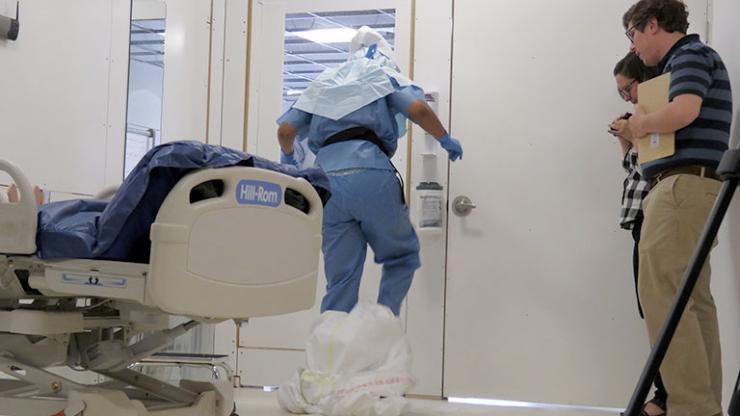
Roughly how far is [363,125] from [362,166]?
186mm

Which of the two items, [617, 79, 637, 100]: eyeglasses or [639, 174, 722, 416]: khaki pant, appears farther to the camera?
[617, 79, 637, 100]: eyeglasses

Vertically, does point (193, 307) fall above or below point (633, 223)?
below

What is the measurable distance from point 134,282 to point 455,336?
2451mm

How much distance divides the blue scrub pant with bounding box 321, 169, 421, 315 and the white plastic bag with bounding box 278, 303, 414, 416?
0.11m

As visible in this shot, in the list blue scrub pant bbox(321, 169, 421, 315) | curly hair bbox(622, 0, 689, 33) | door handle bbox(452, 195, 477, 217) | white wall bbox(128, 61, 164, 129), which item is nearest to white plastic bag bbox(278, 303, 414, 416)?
blue scrub pant bbox(321, 169, 421, 315)

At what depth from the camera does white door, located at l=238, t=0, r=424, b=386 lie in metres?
4.20

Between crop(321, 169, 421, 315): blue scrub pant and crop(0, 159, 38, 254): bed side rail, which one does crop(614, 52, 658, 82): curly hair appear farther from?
crop(0, 159, 38, 254): bed side rail

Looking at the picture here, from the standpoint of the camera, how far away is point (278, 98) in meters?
4.37

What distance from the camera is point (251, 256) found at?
73.5 inches

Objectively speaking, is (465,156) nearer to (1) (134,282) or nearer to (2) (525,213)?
(2) (525,213)

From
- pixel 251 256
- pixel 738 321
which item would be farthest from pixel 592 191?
pixel 251 256

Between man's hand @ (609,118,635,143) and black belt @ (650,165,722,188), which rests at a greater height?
man's hand @ (609,118,635,143)

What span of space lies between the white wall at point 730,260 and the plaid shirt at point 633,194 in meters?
0.35

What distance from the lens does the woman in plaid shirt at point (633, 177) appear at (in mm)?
3172
